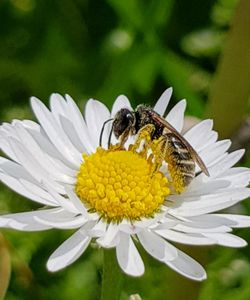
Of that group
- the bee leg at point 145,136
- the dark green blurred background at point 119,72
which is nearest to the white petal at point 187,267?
the bee leg at point 145,136

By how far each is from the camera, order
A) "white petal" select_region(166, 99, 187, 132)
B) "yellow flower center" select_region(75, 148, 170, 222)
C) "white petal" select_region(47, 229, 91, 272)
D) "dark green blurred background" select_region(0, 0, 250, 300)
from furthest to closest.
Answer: "dark green blurred background" select_region(0, 0, 250, 300) → "white petal" select_region(166, 99, 187, 132) → "yellow flower center" select_region(75, 148, 170, 222) → "white petal" select_region(47, 229, 91, 272)

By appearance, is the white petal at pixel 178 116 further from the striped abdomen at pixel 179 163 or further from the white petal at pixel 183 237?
the white petal at pixel 183 237

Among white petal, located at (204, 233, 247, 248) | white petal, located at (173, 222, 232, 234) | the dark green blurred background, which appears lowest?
the dark green blurred background

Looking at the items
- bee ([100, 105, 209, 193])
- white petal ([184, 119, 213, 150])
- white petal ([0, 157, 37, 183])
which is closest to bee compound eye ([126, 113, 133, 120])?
bee ([100, 105, 209, 193])

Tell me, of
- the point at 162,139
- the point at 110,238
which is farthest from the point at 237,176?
the point at 110,238

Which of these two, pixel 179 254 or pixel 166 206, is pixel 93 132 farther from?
pixel 179 254

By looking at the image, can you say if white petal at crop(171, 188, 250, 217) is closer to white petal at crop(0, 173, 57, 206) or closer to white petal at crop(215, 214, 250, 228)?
white petal at crop(215, 214, 250, 228)
